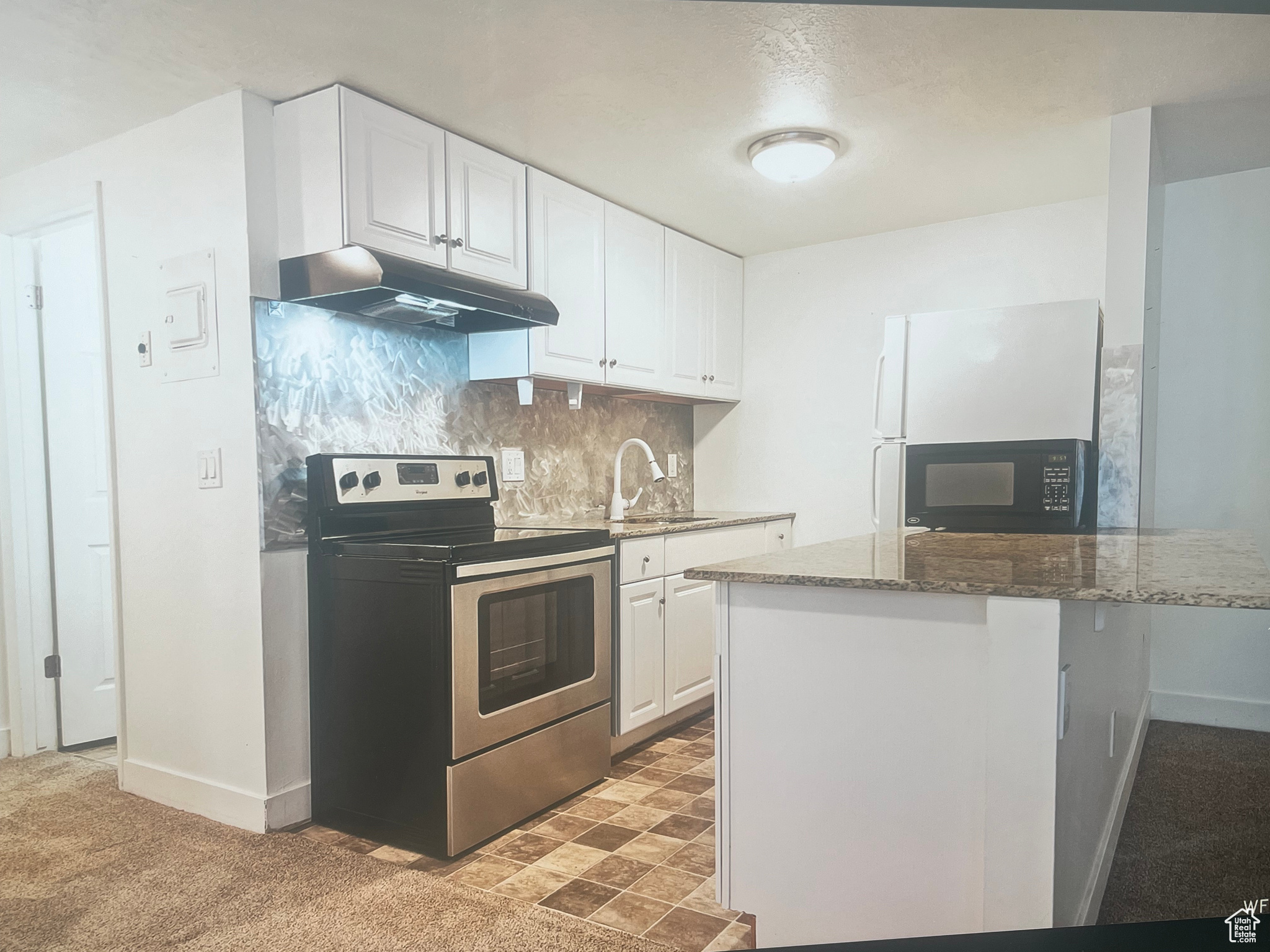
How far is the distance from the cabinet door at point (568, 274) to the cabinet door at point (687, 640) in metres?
0.94

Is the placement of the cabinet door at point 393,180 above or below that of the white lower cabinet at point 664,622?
above

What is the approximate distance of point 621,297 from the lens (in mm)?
3559

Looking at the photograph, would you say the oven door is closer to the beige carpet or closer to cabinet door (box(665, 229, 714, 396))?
the beige carpet

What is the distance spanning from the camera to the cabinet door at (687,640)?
131 inches

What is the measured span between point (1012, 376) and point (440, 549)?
2.16 m

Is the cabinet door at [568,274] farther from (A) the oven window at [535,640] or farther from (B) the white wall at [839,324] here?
(B) the white wall at [839,324]

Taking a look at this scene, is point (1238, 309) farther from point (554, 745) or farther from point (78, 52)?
point (78, 52)

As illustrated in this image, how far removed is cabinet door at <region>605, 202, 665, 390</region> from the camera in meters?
3.49

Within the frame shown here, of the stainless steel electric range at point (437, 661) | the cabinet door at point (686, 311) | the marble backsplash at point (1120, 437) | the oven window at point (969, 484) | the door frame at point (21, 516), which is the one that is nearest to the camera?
the stainless steel electric range at point (437, 661)

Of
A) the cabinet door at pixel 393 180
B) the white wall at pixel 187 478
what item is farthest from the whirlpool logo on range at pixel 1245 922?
the cabinet door at pixel 393 180

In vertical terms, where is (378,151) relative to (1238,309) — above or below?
above

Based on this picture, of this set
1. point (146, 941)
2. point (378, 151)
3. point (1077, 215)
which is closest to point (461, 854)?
point (146, 941)

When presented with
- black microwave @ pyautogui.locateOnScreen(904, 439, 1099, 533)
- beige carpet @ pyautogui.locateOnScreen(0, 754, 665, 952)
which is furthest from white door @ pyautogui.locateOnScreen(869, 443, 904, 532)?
beige carpet @ pyautogui.locateOnScreen(0, 754, 665, 952)

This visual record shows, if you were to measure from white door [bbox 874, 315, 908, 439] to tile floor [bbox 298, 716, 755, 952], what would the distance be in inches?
60.0
